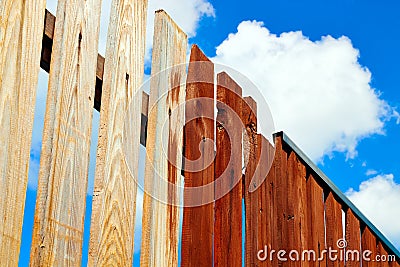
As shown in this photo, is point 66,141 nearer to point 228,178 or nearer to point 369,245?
point 228,178

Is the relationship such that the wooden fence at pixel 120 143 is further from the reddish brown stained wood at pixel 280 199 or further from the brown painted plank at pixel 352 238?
the brown painted plank at pixel 352 238

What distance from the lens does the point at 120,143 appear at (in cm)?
203

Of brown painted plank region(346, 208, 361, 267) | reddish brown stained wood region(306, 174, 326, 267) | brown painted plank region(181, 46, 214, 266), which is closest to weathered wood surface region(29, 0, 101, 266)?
brown painted plank region(181, 46, 214, 266)

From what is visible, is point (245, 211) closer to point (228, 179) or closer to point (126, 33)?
point (228, 179)

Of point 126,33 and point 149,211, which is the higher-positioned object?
point 126,33

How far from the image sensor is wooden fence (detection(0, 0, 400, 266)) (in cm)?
179

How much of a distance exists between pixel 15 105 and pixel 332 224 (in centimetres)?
212

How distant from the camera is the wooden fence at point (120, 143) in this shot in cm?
179

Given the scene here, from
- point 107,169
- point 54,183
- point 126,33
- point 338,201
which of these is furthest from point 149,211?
point 338,201

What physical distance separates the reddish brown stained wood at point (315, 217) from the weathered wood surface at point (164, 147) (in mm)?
1209

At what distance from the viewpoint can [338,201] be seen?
145 inches

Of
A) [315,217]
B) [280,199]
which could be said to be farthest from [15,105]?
[315,217]

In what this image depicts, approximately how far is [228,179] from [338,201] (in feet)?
4.16

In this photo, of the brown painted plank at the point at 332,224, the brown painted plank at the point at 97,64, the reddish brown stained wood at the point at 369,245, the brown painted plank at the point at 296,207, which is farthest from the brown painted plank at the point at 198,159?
the reddish brown stained wood at the point at 369,245
